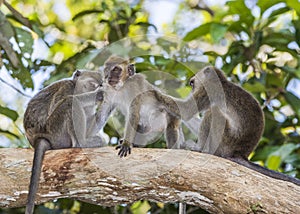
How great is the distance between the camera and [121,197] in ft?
14.0

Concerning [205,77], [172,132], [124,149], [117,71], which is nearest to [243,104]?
[205,77]

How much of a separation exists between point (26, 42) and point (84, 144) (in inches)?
61.1

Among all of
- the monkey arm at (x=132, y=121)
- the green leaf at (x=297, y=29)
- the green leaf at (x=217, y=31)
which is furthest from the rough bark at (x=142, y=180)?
the green leaf at (x=297, y=29)

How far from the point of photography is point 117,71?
5.50m

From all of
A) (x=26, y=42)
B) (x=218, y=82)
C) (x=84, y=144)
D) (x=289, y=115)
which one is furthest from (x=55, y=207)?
(x=289, y=115)

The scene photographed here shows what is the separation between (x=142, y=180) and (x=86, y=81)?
1.56 meters

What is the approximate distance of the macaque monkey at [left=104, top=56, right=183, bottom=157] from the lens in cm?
548

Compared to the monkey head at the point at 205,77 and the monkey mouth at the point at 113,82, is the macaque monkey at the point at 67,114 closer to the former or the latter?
the monkey mouth at the point at 113,82

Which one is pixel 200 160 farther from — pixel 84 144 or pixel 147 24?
pixel 147 24

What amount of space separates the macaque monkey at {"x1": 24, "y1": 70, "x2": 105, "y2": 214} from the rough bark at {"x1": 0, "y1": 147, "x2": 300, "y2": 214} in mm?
344

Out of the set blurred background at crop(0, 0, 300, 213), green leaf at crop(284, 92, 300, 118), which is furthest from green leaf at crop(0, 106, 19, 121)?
green leaf at crop(284, 92, 300, 118)

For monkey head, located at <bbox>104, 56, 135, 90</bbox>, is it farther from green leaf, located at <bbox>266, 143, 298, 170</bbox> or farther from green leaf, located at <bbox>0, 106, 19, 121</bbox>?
green leaf, located at <bbox>266, 143, 298, 170</bbox>

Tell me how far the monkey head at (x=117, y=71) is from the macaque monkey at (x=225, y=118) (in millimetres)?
395

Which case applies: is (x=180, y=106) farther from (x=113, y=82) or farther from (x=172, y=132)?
(x=113, y=82)
